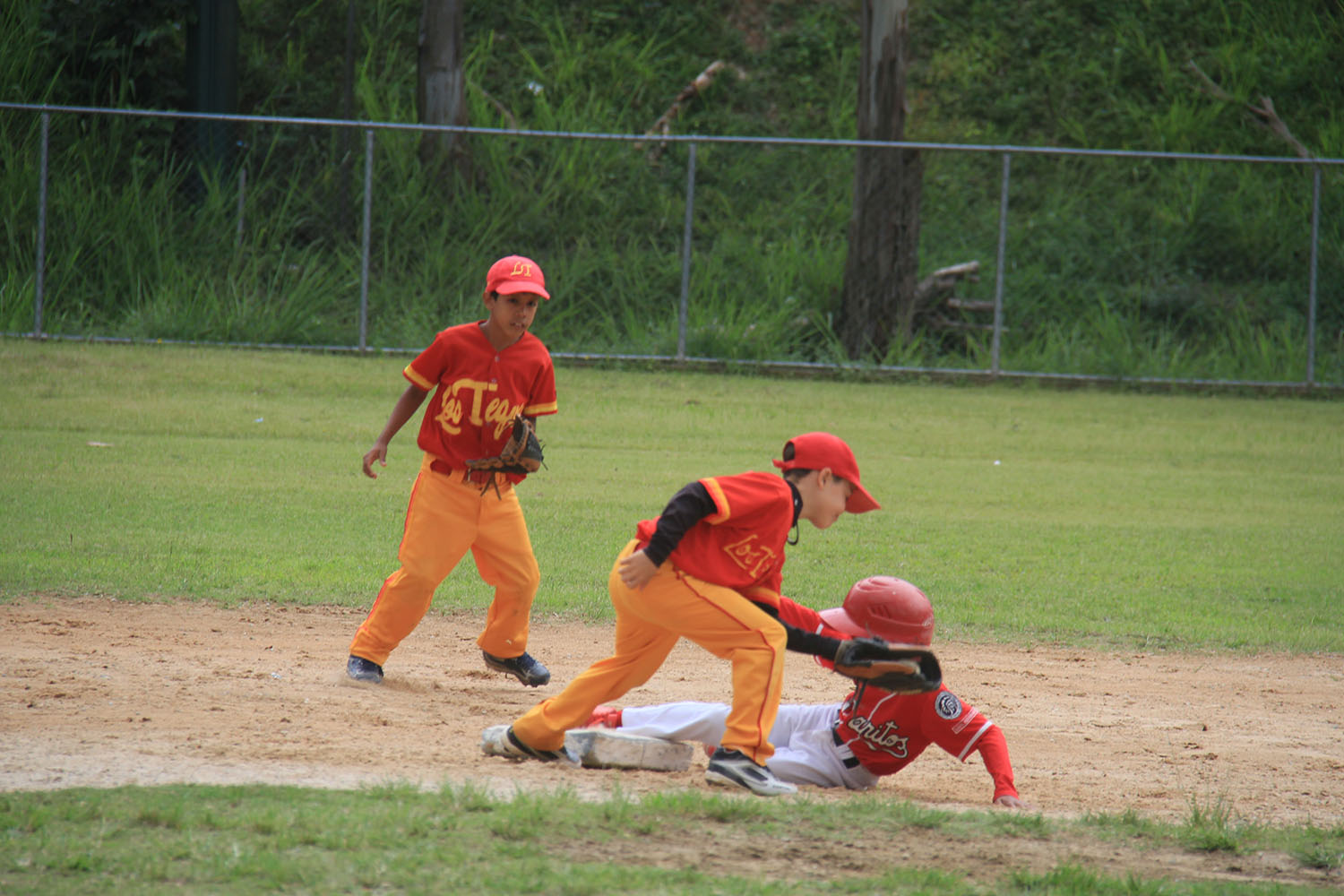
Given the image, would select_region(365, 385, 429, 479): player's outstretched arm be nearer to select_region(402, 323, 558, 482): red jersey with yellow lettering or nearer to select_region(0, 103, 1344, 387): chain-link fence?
select_region(402, 323, 558, 482): red jersey with yellow lettering

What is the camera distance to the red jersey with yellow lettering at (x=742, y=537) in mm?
3992

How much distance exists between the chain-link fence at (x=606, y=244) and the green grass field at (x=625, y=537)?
74cm

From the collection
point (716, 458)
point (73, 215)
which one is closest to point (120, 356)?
point (73, 215)

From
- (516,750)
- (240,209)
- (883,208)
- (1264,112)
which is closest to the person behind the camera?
(516,750)

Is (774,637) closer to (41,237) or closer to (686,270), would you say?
(686,270)

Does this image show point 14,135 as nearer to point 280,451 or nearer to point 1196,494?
point 280,451

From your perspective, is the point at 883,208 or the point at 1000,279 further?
the point at 883,208

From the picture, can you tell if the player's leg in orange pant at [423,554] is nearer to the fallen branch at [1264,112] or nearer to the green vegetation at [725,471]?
the green vegetation at [725,471]

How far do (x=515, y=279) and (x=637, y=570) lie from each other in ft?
5.41

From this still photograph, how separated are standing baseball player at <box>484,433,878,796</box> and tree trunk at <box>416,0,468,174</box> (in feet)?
44.9

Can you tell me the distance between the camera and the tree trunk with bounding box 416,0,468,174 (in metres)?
16.5

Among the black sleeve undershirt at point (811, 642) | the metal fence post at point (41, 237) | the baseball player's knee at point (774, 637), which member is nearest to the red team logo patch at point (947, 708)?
the black sleeve undershirt at point (811, 642)

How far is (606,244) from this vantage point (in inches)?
634

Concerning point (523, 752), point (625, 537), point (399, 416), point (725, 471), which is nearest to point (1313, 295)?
point (725, 471)
